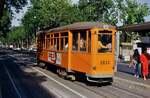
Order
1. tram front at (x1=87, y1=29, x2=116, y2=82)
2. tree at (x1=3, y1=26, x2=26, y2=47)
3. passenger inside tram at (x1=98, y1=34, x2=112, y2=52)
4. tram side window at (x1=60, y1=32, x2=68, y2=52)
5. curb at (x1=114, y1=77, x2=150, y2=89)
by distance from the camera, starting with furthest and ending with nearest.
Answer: tree at (x1=3, y1=26, x2=26, y2=47) → tram side window at (x1=60, y1=32, x2=68, y2=52) → passenger inside tram at (x1=98, y1=34, x2=112, y2=52) → tram front at (x1=87, y1=29, x2=116, y2=82) → curb at (x1=114, y1=77, x2=150, y2=89)

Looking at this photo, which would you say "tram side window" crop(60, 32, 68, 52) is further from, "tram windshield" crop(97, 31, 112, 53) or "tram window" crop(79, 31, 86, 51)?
"tram windshield" crop(97, 31, 112, 53)

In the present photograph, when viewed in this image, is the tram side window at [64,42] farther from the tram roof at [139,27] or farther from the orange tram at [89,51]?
the tram roof at [139,27]

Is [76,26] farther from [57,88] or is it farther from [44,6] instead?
[44,6]

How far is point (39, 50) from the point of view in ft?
111

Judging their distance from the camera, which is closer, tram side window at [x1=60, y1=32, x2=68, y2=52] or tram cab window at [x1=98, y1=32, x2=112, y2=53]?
tram cab window at [x1=98, y1=32, x2=112, y2=53]

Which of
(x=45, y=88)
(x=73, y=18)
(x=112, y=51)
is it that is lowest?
(x=45, y=88)

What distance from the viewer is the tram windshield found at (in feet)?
67.1

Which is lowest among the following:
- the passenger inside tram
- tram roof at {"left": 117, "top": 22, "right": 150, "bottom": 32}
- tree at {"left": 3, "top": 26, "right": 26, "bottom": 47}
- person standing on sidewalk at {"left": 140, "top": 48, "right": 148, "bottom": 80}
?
person standing on sidewalk at {"left": 140, "top": 48, "right": 148, "bottom": 80}

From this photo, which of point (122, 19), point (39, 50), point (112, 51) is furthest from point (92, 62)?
point (122, 19)

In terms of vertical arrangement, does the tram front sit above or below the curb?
above

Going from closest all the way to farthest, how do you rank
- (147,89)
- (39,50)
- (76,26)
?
(147,89) < (76,26) < (39,50)

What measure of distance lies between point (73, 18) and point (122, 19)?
8712 millimetres

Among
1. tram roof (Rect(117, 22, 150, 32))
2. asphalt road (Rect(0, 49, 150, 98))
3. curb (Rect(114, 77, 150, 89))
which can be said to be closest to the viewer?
asphalt road (Rect(0, 49, 150, 98))

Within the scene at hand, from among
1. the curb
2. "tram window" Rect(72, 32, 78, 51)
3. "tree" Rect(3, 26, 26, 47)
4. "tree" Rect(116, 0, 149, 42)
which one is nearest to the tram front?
the curb
